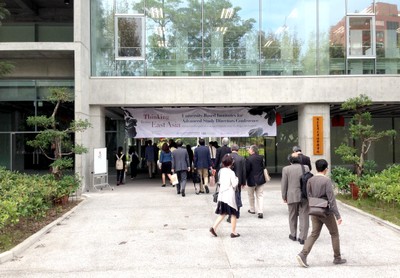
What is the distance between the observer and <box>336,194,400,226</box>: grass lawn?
29.3 feet

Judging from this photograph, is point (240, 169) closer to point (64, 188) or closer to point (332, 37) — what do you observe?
point (64, 188)

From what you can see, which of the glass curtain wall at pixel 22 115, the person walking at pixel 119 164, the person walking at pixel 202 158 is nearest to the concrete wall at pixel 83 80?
the person walking at pixel 119 164

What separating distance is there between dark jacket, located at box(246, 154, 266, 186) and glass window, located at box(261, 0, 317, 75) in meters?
7.12

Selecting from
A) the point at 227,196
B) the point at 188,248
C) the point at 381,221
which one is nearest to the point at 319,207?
the point at 227,196

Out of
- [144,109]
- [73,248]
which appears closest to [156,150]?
[144,109]

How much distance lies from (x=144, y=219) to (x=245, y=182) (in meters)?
2.61

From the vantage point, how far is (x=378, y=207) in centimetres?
1015

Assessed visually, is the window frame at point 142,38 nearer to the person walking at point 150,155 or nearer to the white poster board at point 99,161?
the white poster board at point 99,161

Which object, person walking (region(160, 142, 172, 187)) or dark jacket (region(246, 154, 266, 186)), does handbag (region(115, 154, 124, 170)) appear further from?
dark jacket (region(246, 154, 266, 186))

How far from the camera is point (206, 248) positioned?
677cm

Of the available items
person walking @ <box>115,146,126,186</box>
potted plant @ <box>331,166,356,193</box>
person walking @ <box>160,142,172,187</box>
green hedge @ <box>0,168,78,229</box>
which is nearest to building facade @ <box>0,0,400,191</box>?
person walking @ <box>115,146,126,186</box>

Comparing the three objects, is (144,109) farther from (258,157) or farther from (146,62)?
(258,157)

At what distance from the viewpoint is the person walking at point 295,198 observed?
22.5ft

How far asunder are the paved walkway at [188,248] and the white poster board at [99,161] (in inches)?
155
